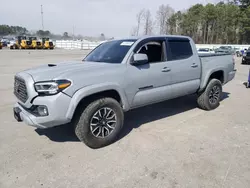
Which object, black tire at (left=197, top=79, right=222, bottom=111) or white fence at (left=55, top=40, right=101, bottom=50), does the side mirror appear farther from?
white fence at (left=55, top=40, right=101, bottom=50)

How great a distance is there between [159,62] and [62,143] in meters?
2.36

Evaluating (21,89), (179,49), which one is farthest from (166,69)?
(21,89)

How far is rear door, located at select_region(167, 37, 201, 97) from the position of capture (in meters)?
4.33

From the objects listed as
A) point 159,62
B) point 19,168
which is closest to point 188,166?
point 159,62

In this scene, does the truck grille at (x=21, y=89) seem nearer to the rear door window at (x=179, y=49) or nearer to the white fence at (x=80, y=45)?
the rear door window at (x=179, y=49)

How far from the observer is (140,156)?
3.20 metres

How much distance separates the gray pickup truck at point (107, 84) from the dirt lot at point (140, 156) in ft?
1.44

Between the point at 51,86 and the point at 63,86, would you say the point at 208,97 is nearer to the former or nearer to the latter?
the point at 63,86

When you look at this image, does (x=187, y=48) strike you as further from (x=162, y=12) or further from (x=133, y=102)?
(x=162, y=12)

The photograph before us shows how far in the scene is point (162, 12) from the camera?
6022 centimetres

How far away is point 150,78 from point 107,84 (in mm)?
934

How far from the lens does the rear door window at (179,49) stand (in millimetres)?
4363

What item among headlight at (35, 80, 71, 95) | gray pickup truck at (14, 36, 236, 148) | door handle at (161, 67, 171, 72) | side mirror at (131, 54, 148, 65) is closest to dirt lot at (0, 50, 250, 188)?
gray pickup truck at (14, 36, 236, 148)

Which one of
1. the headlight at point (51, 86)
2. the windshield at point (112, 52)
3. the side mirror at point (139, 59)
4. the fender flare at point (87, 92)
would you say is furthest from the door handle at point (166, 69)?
the headlight at point (51, 86)
